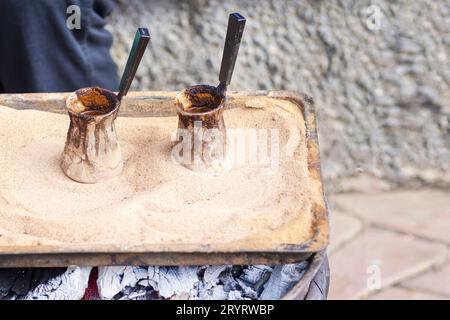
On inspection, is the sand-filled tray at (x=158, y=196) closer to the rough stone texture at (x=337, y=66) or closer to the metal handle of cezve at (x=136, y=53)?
the metal handle of cezve at (x=136, y=53)

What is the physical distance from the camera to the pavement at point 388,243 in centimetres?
250

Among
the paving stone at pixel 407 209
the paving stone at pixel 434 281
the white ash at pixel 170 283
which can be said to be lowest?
the paving stone at pixel 434 281

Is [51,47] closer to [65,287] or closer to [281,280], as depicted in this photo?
[65,287]

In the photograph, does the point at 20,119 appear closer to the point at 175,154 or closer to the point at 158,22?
the point at 175,154

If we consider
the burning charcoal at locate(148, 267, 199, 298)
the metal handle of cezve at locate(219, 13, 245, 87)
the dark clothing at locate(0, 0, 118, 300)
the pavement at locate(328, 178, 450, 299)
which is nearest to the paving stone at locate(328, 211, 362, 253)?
the pavement at locate(328, 178, 450, 299)

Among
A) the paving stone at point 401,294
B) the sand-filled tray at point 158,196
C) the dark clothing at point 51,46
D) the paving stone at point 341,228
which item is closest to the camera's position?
the sand-filled tray at point 158,196

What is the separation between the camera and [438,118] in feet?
9.56

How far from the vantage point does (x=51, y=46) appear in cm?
233

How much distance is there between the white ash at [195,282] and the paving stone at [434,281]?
1.09 meters

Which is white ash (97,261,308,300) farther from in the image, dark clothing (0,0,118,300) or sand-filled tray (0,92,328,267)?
dark clothing (0,0,118,300)

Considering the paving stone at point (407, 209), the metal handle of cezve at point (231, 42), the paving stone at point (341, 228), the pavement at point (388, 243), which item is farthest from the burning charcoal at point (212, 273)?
the paving stone at point (407, 209)

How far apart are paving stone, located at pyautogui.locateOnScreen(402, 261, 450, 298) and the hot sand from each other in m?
1.06
